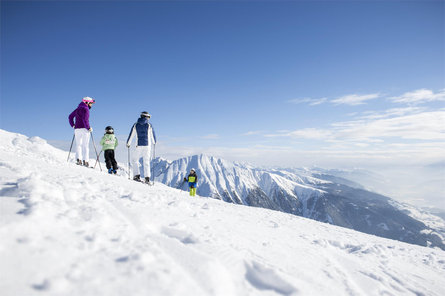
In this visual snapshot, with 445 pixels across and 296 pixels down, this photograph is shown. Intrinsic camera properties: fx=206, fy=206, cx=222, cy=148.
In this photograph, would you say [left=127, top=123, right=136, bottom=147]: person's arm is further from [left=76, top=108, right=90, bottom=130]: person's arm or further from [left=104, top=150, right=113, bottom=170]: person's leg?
[left=104, top=150, right=113, bottom=170]: person's leg

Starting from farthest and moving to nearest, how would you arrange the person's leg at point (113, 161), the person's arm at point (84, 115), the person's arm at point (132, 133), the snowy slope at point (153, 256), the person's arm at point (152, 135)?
the person's leg at point (113, 161), the person's arm at point (152, 135), the person's arm at point (132, 133), the person's arm at point (84, 115), the snowy slope at point (153, 256)

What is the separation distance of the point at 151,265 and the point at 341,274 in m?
3.51

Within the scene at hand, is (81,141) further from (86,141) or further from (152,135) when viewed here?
(152,135)

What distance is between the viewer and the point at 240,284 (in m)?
2.75

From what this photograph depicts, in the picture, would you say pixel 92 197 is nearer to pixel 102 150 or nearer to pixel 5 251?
pixel 5 251

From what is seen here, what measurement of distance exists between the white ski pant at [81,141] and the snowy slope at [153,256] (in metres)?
6.23

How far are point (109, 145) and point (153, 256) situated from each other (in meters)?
12.1

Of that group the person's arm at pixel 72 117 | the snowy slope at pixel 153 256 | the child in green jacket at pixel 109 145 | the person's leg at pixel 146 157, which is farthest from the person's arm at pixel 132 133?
the snowy slope at pixel 153 256

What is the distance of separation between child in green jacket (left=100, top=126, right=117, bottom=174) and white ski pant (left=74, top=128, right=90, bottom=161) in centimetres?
115

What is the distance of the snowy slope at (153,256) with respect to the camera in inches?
87.7

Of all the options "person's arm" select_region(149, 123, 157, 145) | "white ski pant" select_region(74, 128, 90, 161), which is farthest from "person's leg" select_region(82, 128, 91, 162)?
"person's arm" select_region(149, 123, 157, 145)

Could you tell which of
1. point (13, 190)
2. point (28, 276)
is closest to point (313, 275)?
point (28, 276)

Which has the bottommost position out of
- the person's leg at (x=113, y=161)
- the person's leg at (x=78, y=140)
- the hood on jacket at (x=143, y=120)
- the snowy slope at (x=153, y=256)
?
the snowy slope at (x=153, y=256)

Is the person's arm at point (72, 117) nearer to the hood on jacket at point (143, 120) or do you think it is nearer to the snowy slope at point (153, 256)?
the hood on jacket at point (143, 120)
